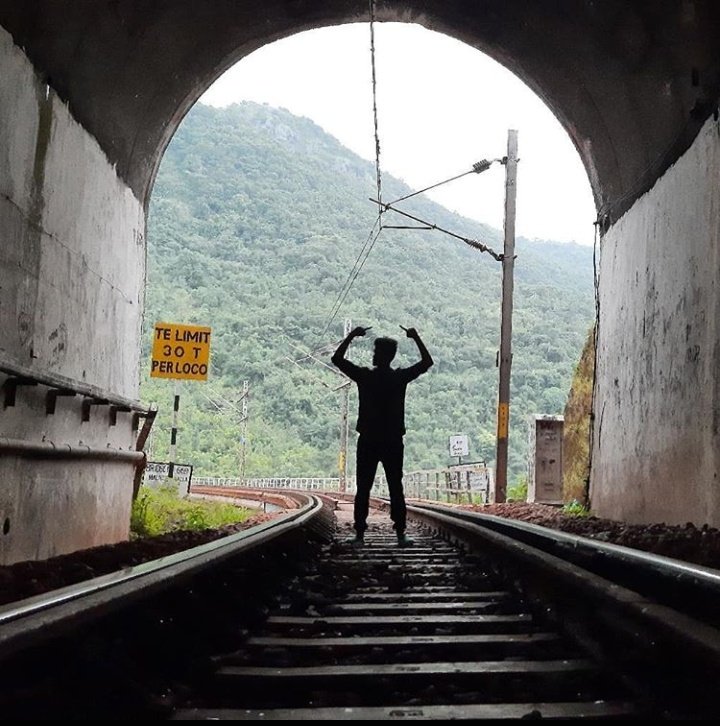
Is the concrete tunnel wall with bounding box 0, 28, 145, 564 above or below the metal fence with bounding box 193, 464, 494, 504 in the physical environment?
above

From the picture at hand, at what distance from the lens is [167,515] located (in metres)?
11.9

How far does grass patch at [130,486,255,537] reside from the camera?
30.6 feet

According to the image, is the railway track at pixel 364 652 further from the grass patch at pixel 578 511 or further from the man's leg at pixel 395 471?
the grass patch at pixel 578 511

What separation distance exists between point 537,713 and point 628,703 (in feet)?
0.87

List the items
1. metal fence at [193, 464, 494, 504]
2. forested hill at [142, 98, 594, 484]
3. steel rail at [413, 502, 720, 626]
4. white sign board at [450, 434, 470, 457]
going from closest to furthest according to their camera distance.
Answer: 1. steel rail at [413, 502, 720, 626]
2. metal fence at [193, 464, 494, 504]
3. white sign board at [450, 434, 470, 457]
4. forested hill at [142, 98, 594, 484]

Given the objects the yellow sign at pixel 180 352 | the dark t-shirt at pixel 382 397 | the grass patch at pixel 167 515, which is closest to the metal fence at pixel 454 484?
the grass patch at pixel 167 515

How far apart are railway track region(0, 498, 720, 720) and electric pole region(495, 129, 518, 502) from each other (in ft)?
34.8

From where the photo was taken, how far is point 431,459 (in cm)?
5597

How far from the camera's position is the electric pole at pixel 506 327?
14391mm

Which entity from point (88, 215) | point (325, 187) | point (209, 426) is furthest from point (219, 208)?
point (88, 215)

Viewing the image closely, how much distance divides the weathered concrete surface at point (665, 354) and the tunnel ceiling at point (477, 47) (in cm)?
38

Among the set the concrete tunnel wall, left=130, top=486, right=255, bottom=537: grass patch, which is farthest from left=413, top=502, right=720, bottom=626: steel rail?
left=130, top=486, right=255, bottom=537: grass patch

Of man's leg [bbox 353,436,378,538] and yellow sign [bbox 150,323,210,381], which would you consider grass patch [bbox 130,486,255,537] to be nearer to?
yellow sign [bbox 150,323,210,381]

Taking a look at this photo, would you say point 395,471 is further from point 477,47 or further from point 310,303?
point 310,303
